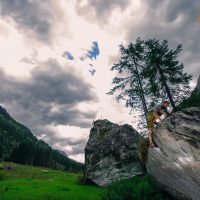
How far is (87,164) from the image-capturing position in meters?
38.5

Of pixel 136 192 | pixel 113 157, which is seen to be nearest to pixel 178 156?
pixel 136 192

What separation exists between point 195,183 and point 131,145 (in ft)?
66.7

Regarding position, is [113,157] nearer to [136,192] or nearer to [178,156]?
[136,192]

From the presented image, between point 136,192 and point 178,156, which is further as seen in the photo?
point 136,192

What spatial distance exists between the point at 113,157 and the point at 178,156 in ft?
64.2

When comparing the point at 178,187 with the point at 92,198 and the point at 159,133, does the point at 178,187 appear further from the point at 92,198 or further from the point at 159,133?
the point at 92,198

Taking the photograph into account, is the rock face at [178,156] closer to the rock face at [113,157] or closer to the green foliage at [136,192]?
the green foliage at [136,192]

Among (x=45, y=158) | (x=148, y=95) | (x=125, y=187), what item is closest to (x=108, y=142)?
(x=148, y=95)

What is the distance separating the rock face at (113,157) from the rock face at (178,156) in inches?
592

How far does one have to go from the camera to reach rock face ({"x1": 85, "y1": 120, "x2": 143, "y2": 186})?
34.3 m

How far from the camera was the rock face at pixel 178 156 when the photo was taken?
16.6 m

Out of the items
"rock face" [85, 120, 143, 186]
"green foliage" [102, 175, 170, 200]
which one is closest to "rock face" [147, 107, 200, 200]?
"green foliage" [102, 175, 170, 200]

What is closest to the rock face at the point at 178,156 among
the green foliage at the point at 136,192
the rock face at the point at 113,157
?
the green foliage at the point at 136,192

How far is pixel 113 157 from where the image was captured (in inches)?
1436
